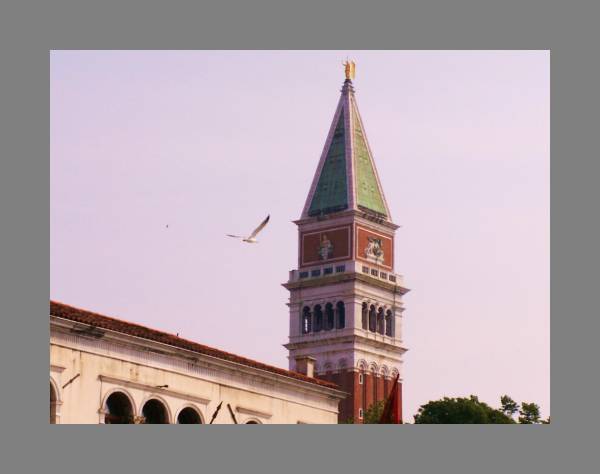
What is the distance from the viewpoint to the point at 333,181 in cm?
13725

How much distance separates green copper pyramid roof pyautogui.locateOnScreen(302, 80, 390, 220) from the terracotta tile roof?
7282 centimetres

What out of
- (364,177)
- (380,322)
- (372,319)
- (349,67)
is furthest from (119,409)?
(380,322)

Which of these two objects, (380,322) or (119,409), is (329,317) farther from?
(119,409)

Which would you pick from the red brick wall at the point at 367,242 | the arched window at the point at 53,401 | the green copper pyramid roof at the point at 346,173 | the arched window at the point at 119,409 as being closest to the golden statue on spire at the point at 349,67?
the green copper pyramid roof at the point at 346,173

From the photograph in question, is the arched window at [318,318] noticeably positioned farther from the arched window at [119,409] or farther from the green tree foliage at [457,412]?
the arched window at [119,409]

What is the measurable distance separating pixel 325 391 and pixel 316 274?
75.6 m

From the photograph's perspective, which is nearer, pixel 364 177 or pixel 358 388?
pixel 358 388

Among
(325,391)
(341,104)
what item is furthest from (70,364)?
(341,104)

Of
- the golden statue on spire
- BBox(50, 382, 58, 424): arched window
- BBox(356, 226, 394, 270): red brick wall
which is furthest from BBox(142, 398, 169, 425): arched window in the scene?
BBox(356, 226, 394, 270): red brick wall

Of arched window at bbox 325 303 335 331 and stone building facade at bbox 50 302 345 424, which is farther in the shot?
arched window at bbox 325 303 335 331

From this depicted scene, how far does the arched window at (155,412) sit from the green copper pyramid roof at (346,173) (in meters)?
78.3

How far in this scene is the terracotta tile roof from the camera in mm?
52844

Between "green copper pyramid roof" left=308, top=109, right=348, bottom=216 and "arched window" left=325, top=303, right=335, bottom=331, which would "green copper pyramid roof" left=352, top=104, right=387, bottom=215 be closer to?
"green copper pyramid roof" left=308, top=109, right=348, bottom=216

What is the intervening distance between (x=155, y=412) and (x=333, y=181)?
3231 inches
